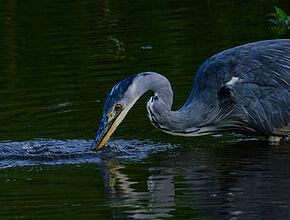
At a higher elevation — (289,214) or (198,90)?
(198,90)

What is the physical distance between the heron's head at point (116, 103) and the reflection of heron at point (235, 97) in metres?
0.19

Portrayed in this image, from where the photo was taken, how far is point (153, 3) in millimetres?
17859

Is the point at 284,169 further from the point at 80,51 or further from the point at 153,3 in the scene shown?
the point at 153,3

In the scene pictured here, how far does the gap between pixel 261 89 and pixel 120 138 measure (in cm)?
182

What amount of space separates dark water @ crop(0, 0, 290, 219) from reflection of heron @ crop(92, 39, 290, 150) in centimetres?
30

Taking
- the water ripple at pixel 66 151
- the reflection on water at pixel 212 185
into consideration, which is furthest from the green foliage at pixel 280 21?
the water ripple at pixel 66 151

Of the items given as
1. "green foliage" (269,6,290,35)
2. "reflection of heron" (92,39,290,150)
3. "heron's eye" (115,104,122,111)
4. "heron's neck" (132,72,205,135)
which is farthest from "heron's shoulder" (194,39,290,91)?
"green foliage" (269,6,290,35)

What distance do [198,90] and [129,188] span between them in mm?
1860

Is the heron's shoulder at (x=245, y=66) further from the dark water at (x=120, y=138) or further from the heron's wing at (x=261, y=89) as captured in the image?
the dark water at (x=120, y=138)

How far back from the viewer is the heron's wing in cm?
796

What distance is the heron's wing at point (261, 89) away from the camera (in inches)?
313

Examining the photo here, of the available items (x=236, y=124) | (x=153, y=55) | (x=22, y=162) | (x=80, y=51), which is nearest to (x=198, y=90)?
(x=236, y=124)

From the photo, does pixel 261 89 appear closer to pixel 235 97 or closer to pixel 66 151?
pixel 235 97

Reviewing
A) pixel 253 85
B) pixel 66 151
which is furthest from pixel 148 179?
pixel 253 85
